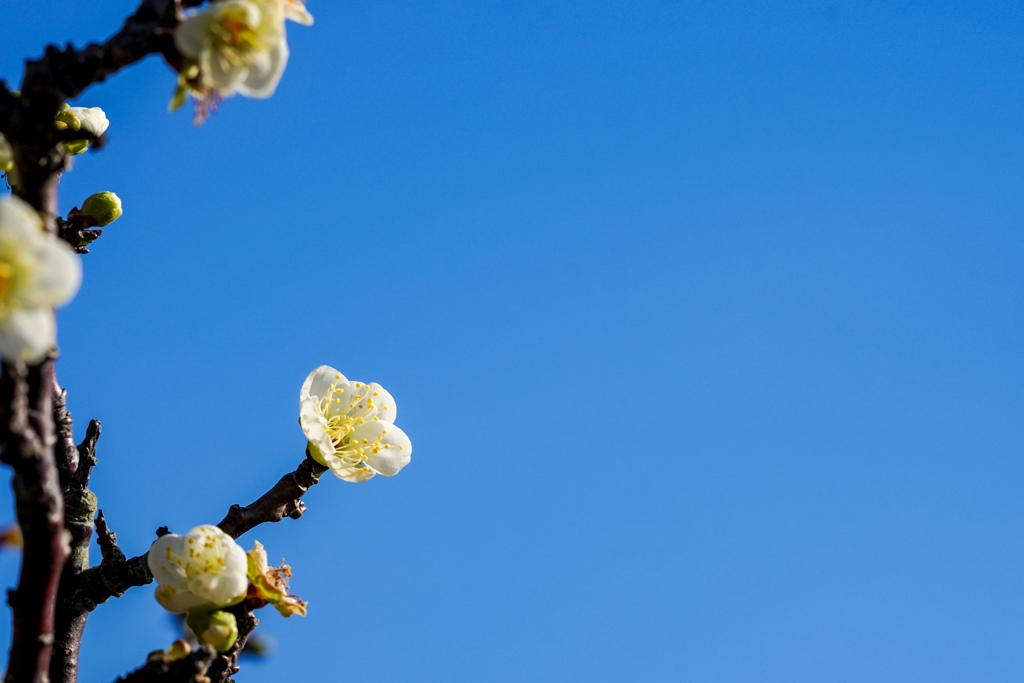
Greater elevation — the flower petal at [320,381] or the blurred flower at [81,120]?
the blurred flower at [81,120]

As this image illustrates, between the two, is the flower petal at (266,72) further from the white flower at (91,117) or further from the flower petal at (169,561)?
the white flower at (91,117)

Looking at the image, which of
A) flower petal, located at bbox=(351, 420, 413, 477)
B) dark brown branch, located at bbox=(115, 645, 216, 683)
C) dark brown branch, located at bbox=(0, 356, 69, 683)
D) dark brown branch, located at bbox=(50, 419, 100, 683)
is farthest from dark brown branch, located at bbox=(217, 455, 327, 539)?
dark brown branch, located at bbox=(0, 356, 69, 683)

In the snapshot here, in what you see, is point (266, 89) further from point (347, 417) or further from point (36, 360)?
point (347, 417)

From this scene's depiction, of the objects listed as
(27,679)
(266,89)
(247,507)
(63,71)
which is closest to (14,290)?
(63,71)

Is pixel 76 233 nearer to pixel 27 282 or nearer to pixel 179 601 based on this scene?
pixel 179 601

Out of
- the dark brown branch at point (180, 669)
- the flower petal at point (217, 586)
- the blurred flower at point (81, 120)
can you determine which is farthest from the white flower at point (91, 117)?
the dark brown branch at point (180, 669)

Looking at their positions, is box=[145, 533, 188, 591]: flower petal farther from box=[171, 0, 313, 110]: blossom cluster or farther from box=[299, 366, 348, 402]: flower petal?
box=[171, 0, 313, 110]: blossom cluster
